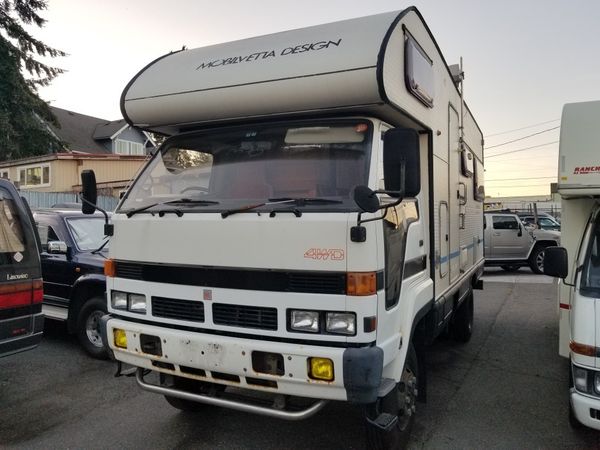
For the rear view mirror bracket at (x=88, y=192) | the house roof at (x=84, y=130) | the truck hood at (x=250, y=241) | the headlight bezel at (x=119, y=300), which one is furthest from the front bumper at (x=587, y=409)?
the house roof at (x=84, y=130)

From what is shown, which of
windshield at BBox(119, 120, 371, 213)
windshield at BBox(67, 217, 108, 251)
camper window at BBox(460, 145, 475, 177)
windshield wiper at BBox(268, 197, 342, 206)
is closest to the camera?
windshield wiper at BBox(268, 197, 342, 206)

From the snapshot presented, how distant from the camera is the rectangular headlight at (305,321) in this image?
308 cm

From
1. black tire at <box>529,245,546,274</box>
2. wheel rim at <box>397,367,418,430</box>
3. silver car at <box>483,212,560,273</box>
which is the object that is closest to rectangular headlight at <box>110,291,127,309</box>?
wheel rim at <box>397,367,418,430</box>

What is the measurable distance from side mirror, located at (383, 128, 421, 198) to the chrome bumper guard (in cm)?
138

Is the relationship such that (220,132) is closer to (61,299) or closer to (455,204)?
(455,204)

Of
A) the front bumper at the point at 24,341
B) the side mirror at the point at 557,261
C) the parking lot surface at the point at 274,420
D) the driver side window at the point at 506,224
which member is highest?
the side mirror at the point at 557,261

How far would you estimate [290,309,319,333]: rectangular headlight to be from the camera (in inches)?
121

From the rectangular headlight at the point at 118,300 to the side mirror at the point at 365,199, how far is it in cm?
193

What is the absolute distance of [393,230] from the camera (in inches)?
135

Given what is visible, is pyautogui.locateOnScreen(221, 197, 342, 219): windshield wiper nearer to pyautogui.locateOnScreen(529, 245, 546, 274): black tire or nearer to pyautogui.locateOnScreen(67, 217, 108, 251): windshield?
pyautogui.locateOnScreen(67, 217, 108, 251): windshield

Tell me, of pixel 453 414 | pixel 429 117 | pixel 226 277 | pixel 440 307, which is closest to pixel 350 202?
pixel 226 277

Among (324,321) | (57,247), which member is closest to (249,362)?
(324,321)

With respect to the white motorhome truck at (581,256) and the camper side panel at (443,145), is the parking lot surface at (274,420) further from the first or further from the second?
the camper side panel at (443,145)

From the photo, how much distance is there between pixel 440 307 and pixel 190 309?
2.34 meters
